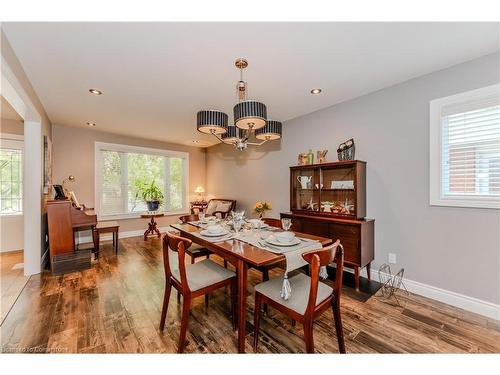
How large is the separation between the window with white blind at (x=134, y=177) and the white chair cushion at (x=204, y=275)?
160 inches

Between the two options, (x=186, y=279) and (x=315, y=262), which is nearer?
(x=315, y=262)

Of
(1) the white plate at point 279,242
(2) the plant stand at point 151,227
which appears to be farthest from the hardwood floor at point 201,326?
(2) the plant stand at point 151,227

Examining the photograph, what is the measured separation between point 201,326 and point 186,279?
60 centimetres

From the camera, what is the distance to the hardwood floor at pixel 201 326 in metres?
1.66

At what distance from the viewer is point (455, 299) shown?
2242mm

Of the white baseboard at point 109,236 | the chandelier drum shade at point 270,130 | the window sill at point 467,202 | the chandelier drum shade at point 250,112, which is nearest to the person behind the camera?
the chandelier drum shade at point 250,112

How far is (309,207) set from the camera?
342 centimetres

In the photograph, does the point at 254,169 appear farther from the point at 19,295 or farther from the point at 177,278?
the point at 19,295

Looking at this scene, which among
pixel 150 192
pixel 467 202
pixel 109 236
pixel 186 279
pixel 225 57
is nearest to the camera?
pixel 186 279

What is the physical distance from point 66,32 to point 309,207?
3344 mm

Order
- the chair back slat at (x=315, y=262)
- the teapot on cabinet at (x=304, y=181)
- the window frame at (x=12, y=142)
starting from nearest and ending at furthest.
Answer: the chair back slat at (x=315, y=262)
the teapot on cabinet at (x=304, y=181)
the window frame at (x=12, y=142)

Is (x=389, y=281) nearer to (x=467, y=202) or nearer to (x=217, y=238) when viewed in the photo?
(x=467, y=202)

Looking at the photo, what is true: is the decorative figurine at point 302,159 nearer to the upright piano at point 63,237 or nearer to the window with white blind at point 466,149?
the window with white blind at point 466,149

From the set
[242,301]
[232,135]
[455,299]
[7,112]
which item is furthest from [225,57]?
[7,112]
